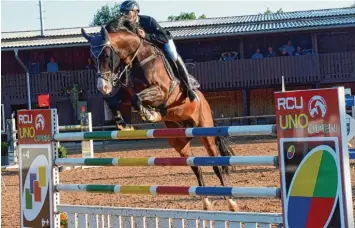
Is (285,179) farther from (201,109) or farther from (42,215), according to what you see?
(201,109)

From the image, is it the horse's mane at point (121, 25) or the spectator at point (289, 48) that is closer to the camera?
the horse's mane at point (121, 25)

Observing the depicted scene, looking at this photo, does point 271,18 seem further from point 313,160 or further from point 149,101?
point 313,160

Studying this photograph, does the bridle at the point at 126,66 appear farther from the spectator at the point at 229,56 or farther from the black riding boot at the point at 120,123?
the spectator at the point at 229,56

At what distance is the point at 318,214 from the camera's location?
3805 millimetres

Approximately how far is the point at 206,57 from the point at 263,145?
8.90 meters

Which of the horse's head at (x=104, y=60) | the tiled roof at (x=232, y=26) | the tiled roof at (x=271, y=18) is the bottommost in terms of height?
the horse's head at (x=104, y=60)

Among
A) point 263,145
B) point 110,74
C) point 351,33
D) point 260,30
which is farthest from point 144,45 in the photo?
point 351,33

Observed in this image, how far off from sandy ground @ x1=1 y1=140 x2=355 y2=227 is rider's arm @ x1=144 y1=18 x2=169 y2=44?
2.09m

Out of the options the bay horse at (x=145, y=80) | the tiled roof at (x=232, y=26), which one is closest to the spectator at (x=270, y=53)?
the tiled roof at (x=232, y=26)

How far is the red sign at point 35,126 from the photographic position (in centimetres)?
550

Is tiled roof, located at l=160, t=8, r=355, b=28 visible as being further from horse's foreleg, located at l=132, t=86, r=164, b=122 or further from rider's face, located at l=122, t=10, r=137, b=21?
horse's foreleg, located at l=132, t=86, r=164, b=122

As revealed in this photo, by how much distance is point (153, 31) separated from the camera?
809 centimetres

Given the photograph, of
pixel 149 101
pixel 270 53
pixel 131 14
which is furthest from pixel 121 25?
pixel 270 53

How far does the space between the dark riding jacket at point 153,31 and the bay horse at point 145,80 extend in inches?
4.5
